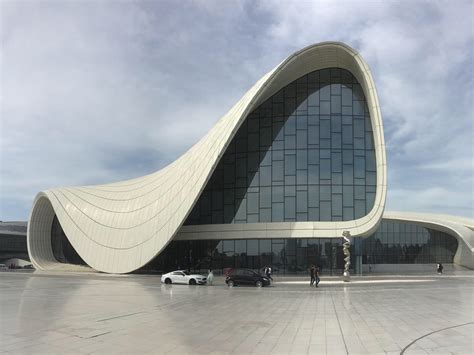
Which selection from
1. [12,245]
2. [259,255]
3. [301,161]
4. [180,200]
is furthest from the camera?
[12,245]

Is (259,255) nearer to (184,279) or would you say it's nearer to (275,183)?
(275,183)

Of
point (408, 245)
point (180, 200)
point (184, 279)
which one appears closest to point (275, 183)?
point (180, 200)

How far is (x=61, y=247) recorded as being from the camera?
200 ft

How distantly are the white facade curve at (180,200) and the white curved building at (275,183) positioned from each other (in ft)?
0.42

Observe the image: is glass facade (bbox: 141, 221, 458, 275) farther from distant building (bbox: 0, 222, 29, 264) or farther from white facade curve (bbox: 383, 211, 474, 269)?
distant building (bbox: 0, 222, 29, 264)

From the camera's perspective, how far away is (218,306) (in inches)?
731

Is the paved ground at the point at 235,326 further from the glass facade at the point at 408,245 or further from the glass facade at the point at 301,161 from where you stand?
the glass facade at the point at 408,245

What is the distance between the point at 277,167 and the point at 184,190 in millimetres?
9543

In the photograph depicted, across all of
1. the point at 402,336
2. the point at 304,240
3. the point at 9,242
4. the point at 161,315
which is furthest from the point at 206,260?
the point at 9,242

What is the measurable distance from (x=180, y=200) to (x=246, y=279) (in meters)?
13.0

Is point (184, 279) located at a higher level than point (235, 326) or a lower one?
lower

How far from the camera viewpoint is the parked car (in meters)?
31.8

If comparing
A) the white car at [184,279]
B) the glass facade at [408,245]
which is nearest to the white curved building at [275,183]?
the white car at [184,279]

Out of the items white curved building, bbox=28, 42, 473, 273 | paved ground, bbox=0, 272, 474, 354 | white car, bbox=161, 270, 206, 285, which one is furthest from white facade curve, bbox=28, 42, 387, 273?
paved ground, bbox=0, 272, 474, 354
